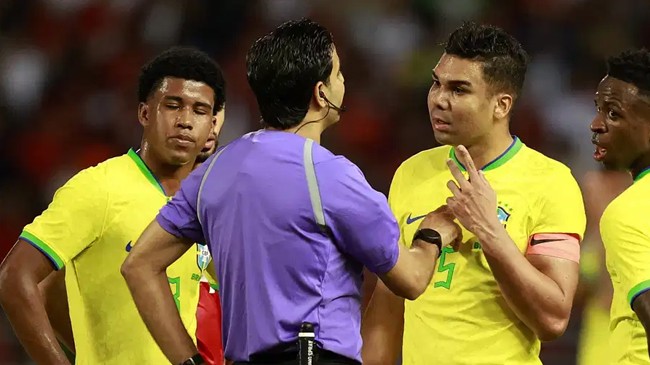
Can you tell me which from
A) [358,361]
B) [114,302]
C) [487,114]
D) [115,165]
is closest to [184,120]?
[115,165]

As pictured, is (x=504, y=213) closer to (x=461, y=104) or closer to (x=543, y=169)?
(x=543, y=169)

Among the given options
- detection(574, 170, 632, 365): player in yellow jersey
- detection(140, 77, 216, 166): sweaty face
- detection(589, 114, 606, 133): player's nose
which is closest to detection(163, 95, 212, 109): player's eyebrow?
detection(140, 77, 216, 166): sweaty face

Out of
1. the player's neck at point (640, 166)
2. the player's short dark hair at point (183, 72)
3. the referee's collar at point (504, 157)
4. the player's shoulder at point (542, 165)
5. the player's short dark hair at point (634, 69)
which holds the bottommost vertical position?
the player's neck at point (640, 166)

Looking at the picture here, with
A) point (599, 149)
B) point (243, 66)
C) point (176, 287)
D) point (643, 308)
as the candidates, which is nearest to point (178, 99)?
point (176, 287)

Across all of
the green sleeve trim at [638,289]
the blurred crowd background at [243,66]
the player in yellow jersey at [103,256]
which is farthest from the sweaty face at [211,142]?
the blurred crowd background at [243,66]

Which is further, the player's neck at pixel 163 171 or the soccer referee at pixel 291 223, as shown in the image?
the player's neck at pixel 163 171

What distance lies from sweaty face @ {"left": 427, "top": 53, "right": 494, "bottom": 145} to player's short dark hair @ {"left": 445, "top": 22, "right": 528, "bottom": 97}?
0.03 meters

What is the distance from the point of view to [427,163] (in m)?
4.36

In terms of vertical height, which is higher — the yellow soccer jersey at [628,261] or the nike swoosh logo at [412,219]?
the nike swoosh logo at [412,219]

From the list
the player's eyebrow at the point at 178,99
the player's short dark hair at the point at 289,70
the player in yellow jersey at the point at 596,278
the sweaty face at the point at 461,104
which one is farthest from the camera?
the player in yellow jersey at the point at 596,278

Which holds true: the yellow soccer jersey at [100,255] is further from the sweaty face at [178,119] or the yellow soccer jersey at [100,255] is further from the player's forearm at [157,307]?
the player's forearm at [157,307]

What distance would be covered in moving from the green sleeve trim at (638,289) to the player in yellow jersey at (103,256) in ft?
5.20

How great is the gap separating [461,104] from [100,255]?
1.37 m

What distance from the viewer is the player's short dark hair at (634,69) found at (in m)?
4.21
